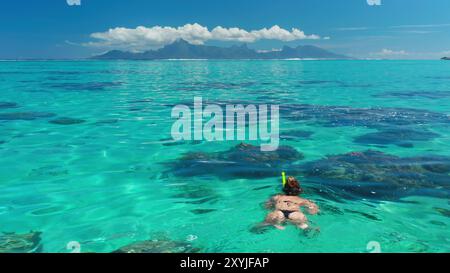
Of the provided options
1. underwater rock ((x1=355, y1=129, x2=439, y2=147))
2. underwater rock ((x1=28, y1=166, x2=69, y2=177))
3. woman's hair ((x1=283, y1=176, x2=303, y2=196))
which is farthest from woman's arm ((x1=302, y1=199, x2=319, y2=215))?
underwater rock ((x1=355, y1=129, x2=439, y2=147))

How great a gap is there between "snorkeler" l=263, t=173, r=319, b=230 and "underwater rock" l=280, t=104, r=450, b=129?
10.0 metres

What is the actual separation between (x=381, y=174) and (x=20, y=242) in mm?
8990

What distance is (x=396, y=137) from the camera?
605 inches

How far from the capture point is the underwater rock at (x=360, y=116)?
18.7m

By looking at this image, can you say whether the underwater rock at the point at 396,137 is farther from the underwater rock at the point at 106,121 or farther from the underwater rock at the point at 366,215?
the underwater rock at the point at 106,121

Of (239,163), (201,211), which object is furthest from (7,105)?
(201,211)

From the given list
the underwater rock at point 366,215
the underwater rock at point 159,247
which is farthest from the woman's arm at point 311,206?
the underwater rock at point 159,247

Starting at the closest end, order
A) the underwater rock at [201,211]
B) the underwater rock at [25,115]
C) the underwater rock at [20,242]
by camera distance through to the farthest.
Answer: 1. the underwater rock at [20,242]
2. the underwater rock at [201,211]
3. the underwater rock at [25,115]

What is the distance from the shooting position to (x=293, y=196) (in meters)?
8.42

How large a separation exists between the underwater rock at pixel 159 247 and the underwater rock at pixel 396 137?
10020mm

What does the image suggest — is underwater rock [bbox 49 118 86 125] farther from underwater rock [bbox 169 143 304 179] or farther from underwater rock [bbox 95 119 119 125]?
underwater rock [bbox 169 143 304 179]

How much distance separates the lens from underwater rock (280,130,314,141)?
1535 cm

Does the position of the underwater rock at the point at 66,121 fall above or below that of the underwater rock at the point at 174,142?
above
